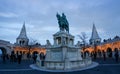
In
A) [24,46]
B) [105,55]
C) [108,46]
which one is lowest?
[105,55]

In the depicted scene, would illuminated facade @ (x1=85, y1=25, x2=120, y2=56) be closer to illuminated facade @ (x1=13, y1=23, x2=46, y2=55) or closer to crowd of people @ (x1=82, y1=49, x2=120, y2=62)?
crowd of people @ (x1=82, y1=49, x2=120, y2=62)

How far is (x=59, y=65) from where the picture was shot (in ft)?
54.8

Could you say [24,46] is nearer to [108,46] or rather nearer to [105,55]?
[108,46]

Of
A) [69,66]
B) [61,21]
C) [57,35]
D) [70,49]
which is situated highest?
[61,21]

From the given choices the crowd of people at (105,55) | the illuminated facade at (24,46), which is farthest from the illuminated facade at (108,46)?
the illuminated facade at (24,46)

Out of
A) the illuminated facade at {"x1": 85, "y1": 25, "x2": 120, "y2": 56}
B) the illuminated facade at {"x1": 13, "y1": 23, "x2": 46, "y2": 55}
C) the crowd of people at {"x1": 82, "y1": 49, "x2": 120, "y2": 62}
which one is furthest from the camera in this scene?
the illuminated facade at {"x1": 13, "y1": 23, "x2": 46, "y2": 55}

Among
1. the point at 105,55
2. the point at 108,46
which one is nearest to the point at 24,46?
the point at 108,46

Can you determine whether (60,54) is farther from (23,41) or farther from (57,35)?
(23,41)

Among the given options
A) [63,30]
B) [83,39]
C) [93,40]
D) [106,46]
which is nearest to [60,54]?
[63,30]

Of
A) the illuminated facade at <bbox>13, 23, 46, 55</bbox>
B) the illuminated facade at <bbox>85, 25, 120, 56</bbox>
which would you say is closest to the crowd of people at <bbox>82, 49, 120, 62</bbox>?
the illuminated facade at <bbox>85, 25, 120, 56</bbox>

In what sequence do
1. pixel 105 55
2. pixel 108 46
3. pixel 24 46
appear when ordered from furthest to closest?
pixel 24 46 < pixel 108 46 < pixel 105 55

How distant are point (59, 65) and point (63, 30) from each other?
11.2 metres

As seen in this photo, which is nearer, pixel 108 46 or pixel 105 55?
pixel 105 55

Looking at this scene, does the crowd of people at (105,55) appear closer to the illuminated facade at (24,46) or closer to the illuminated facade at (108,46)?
the illuminated facade at (108,46)
